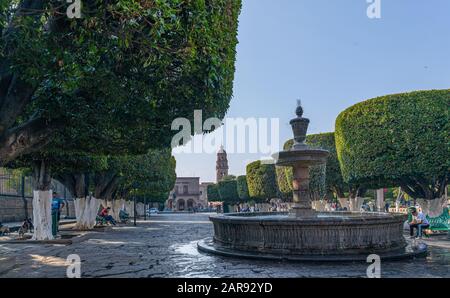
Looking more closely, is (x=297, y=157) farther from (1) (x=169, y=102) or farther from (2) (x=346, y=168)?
(2) (x=346, y=168)

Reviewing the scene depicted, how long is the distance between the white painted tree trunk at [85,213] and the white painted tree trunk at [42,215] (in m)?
6.30

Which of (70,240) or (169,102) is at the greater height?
(169,102)

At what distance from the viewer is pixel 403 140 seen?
20.0 metres

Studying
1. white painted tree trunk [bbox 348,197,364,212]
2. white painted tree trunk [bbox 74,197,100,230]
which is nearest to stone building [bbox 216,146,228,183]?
white painted tree trunk [bbox 348,197,364,212]

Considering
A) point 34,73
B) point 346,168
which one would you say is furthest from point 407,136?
point 34,73

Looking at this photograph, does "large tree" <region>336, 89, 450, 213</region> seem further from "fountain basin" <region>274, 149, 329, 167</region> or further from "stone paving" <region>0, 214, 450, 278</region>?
"fountain basin" <region>274, 149, 329, 167</region>

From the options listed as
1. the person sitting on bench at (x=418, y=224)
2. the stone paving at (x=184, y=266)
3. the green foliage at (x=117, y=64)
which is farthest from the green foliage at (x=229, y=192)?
the green foliage at (x=117, y=64)

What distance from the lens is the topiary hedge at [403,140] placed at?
19.1 meters

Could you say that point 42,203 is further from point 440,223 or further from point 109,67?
point 440,223

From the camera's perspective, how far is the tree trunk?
15.8 meters

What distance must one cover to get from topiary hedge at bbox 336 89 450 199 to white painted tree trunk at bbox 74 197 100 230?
14.9 metres

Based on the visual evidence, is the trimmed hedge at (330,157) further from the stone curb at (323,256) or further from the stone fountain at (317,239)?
the stone curb at (323,256)
